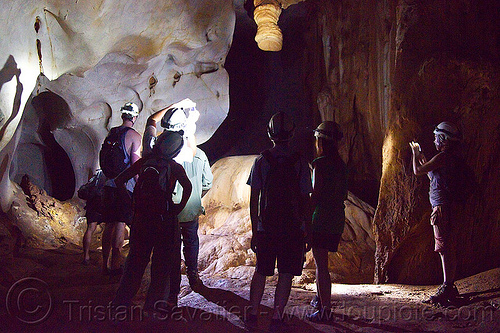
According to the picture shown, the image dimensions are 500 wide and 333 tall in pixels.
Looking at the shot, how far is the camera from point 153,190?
9.53ft

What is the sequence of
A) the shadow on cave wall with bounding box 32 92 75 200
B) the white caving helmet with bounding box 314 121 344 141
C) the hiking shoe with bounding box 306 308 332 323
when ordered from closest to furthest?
the hiking shoe with bounding box 306 308 332 323, the white caving helmet with bounding box 314 121 344 141, the shadow on cave wall with bounding box 32 92 75 200

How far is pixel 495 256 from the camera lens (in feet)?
15.9

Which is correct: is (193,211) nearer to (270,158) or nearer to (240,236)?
(270,158)

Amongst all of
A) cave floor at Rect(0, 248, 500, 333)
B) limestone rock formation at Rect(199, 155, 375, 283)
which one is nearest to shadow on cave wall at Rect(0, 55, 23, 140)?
cave floor at Rect(0, 248, 500, 333)

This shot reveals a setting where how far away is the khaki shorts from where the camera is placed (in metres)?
3.59

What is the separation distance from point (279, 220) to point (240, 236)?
445 centimetres

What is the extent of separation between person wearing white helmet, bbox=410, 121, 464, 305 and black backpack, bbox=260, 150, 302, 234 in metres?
1.56

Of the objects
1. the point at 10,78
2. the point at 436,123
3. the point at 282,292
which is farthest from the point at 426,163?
the point at 10,78

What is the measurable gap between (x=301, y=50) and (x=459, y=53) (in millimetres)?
8605

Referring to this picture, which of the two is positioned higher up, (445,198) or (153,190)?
(445,198)

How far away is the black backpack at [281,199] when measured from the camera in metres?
2.81

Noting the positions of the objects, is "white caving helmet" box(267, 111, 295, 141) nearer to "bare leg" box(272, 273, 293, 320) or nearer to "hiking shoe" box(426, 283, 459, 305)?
"bare leg" box(272, 273, 293, 320)

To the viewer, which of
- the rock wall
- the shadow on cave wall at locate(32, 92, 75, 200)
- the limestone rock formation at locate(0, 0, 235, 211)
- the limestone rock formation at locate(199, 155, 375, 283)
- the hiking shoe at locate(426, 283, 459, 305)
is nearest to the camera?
the hiking shoe at locate(426, 283, 459, 305)

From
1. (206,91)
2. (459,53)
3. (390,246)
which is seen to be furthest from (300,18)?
(390,246)
